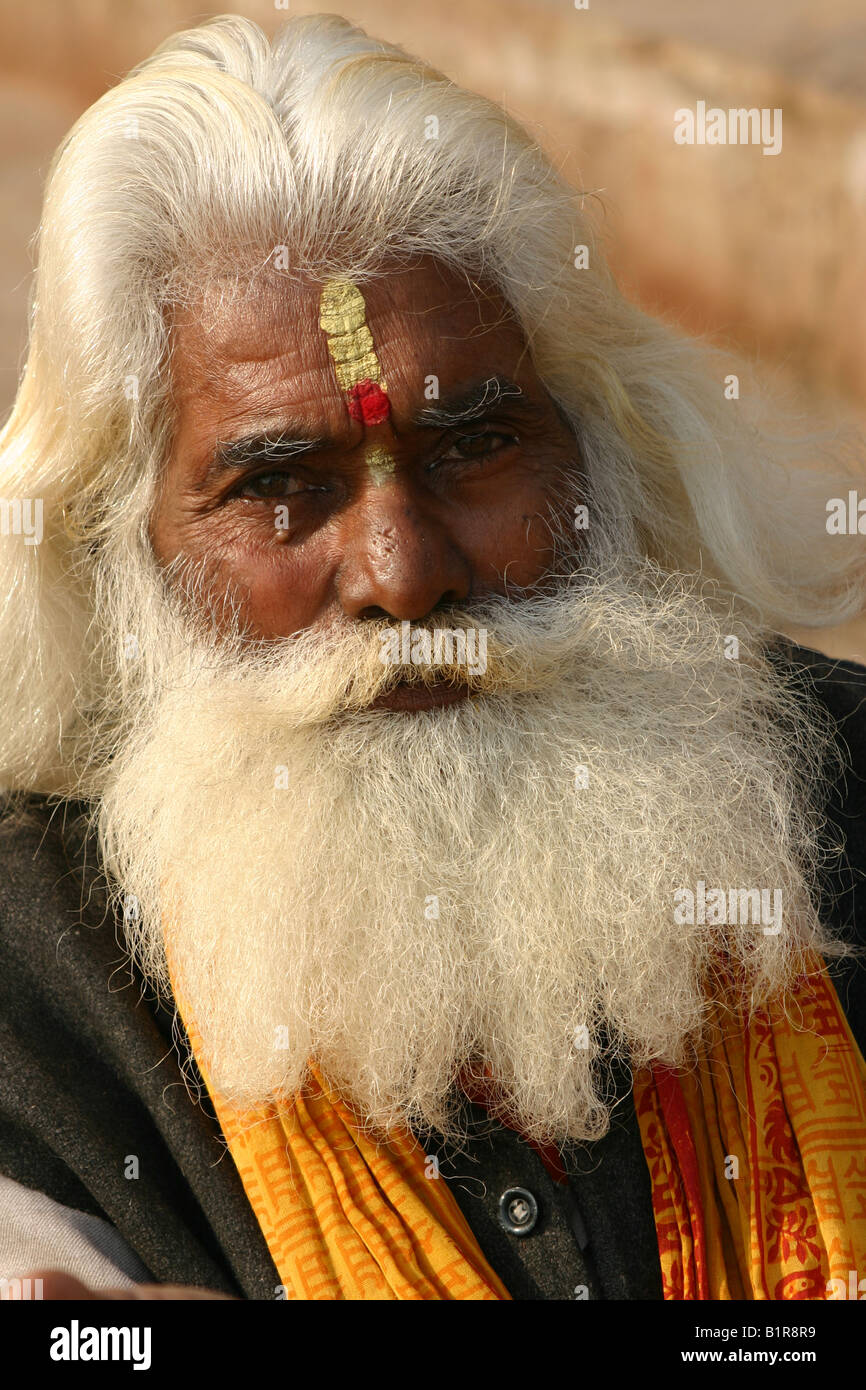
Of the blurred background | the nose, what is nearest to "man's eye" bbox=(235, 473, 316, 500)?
the nose

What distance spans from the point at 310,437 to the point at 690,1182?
1292 millimetres

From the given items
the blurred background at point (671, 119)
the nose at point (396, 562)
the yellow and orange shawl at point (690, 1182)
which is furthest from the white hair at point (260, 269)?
the blurred background at point (671, 119)

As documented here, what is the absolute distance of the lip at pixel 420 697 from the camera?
1.90 meters

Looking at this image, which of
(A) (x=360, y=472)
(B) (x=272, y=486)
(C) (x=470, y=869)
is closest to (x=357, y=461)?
(A) (x=360, y=472)

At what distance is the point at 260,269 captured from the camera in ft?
6.42

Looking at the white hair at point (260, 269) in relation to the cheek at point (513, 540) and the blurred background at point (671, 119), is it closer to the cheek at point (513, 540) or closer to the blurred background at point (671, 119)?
the cheek at point (513, 540)

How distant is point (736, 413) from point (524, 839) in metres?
1.13

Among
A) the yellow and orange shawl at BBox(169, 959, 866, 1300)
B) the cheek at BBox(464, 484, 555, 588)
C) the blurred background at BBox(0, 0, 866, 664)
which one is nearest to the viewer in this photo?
the yellow and orange shawl at BBox(169, 959, 866, 1300)

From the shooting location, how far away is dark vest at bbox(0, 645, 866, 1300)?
6.06ft

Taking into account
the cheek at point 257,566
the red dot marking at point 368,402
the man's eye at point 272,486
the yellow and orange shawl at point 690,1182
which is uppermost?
the red dot marking at point 368,402

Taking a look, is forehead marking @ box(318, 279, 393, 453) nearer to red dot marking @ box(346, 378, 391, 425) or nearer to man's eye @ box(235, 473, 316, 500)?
red dot marking @ box(346, 378, 391, 425)

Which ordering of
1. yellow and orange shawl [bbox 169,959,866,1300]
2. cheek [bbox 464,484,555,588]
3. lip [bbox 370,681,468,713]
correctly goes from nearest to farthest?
yellow and orange shawl [bbox 169,959,866,1300] → lip [bbox 370,681,468,713] → cheek [bbox 464,484,555,588]

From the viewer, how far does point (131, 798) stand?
2.08 metres

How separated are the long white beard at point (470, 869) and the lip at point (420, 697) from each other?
0.02m
